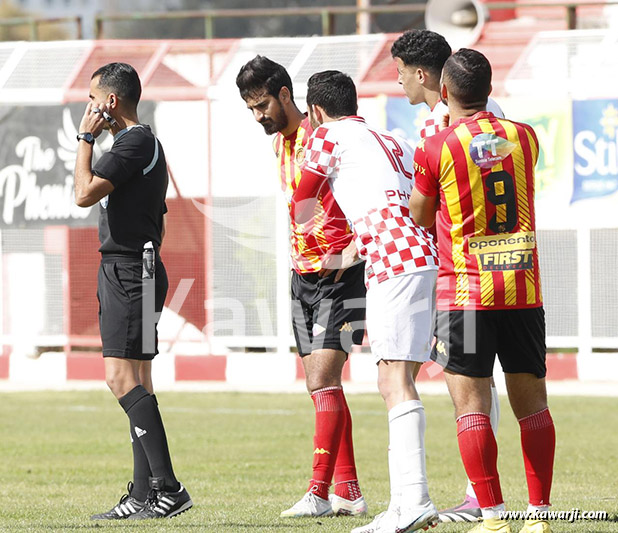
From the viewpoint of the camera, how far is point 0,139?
729 inches

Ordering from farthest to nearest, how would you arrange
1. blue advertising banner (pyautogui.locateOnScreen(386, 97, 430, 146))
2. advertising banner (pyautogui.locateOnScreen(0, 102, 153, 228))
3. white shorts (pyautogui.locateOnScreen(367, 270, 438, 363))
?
advertising banner (pyautogui.locateOnScreen(0, 102, 153, 228)), blue advertising banner (pyautogui.locateOnScreen(386, 97, 430, 146)), white shorts (pyautogui.locateOnScreen(367, 270, 438, 363))

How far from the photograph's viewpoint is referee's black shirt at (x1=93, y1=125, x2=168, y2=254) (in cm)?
652

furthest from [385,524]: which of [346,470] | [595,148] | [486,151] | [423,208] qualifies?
[595,148]

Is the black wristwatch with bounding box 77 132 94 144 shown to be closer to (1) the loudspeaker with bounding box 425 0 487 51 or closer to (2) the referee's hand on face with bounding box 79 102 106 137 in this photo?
(2) the referee's hand on face with bounding box 79 102 106 137

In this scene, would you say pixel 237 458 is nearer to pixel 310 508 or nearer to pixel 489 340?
pixel 310 508

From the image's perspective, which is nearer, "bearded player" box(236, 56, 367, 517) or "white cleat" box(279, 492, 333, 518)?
"white cleat" box(279, 492, 333, 518)

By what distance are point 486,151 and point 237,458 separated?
5227mm

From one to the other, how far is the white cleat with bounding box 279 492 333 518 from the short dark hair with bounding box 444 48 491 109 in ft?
7.55

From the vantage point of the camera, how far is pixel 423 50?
6.27 meters

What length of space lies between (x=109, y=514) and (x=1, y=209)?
12506 mm

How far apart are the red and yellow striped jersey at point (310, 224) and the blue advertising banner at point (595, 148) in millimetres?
9868

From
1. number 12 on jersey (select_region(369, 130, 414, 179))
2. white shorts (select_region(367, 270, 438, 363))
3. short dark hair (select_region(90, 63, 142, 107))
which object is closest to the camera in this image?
white shorts (select_region(367, 270, 438, 363))

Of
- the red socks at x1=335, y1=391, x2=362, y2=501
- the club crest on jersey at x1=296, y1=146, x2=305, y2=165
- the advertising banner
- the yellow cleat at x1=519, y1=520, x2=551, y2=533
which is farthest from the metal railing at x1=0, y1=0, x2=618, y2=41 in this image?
the yellow cleat at x1=519, y1=520, x2=551, y2=533

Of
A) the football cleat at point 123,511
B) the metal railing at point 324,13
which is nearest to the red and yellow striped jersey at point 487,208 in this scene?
the football cleat at point 123,511
